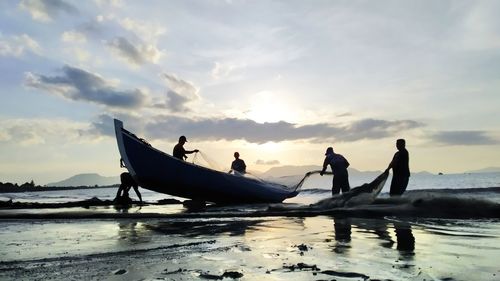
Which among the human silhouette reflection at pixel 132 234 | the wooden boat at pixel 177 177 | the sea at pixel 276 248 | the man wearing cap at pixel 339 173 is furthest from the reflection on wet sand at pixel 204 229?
the wooden boat at pixel 177 177

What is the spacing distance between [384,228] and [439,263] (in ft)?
10.5

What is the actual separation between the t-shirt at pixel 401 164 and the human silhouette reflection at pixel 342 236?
11.7 ft

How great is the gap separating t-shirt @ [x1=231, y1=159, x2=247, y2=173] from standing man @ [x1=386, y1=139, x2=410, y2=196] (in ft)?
25.1

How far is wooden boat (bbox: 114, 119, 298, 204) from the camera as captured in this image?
15156 millimetres

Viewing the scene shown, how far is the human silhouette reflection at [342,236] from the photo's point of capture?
532 centimetres

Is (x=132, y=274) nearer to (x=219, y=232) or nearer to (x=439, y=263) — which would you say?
(x=439, y=263)

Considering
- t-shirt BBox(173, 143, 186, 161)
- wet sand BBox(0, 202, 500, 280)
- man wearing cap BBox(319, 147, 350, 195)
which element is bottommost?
wet sand BBox(0, 202, 500, 280)

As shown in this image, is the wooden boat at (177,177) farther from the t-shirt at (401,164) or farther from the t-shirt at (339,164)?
the t-shirt at (401,164)

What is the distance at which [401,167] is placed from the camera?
11.7m

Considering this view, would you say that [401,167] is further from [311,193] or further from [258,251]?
[311,193]

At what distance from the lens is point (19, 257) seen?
492 cm

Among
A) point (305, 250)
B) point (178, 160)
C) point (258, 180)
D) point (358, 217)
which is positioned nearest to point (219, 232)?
point (305, 250)

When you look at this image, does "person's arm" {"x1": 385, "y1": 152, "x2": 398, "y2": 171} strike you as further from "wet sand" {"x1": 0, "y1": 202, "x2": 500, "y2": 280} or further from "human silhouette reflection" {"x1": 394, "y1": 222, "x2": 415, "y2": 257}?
"human silhouette reflection" {"x1": 394, "y1": 222, "x2": 415, "y2": 257}

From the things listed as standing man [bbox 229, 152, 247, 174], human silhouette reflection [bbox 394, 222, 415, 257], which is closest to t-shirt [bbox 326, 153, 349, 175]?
standing man [bbox 229, 152, 247, 174]
